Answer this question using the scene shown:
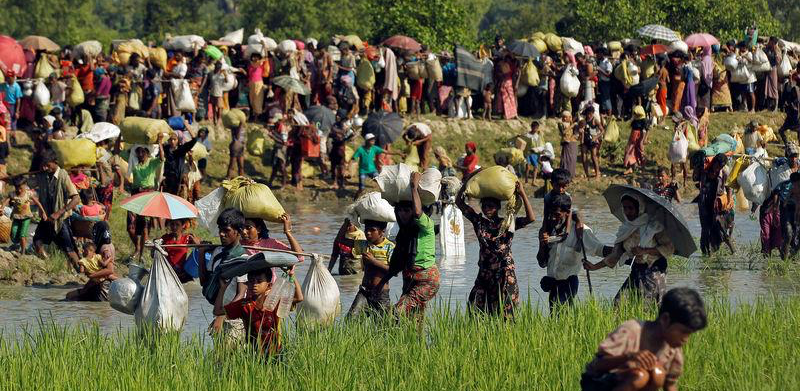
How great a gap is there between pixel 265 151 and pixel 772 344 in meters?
16.8

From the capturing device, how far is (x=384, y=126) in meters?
22.8

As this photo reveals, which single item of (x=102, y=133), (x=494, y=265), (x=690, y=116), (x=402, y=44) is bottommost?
(x=494, y=265)

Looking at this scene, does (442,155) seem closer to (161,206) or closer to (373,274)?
(161,206)

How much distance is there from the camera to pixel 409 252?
9297 mm

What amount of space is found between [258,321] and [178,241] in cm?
356

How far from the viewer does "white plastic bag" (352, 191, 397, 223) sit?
968 centimetres

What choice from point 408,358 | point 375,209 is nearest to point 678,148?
point 375,209

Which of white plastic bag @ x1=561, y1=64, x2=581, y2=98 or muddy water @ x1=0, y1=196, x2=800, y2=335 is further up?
white plastic bag @ x1=561, y1=64, x2=581, y2=98

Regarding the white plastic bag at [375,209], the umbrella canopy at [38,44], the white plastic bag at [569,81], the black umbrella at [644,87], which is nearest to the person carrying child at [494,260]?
the white plastic bag at [375,209]

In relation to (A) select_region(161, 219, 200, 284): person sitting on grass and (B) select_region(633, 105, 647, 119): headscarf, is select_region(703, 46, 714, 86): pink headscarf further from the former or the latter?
(A) select_region(161, 219, 200, 284): person sitting on grass

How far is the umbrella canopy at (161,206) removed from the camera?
11.6 meters

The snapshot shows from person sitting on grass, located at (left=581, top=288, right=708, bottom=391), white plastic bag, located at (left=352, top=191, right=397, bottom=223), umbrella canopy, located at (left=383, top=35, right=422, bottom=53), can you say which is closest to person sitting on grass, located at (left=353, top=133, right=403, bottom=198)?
umbrella canopy, located at (left=383, top=35, right=422, bottom=53)

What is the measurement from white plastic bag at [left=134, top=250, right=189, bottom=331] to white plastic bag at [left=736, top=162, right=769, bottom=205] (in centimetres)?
837

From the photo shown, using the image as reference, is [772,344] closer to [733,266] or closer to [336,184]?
[733,266]
